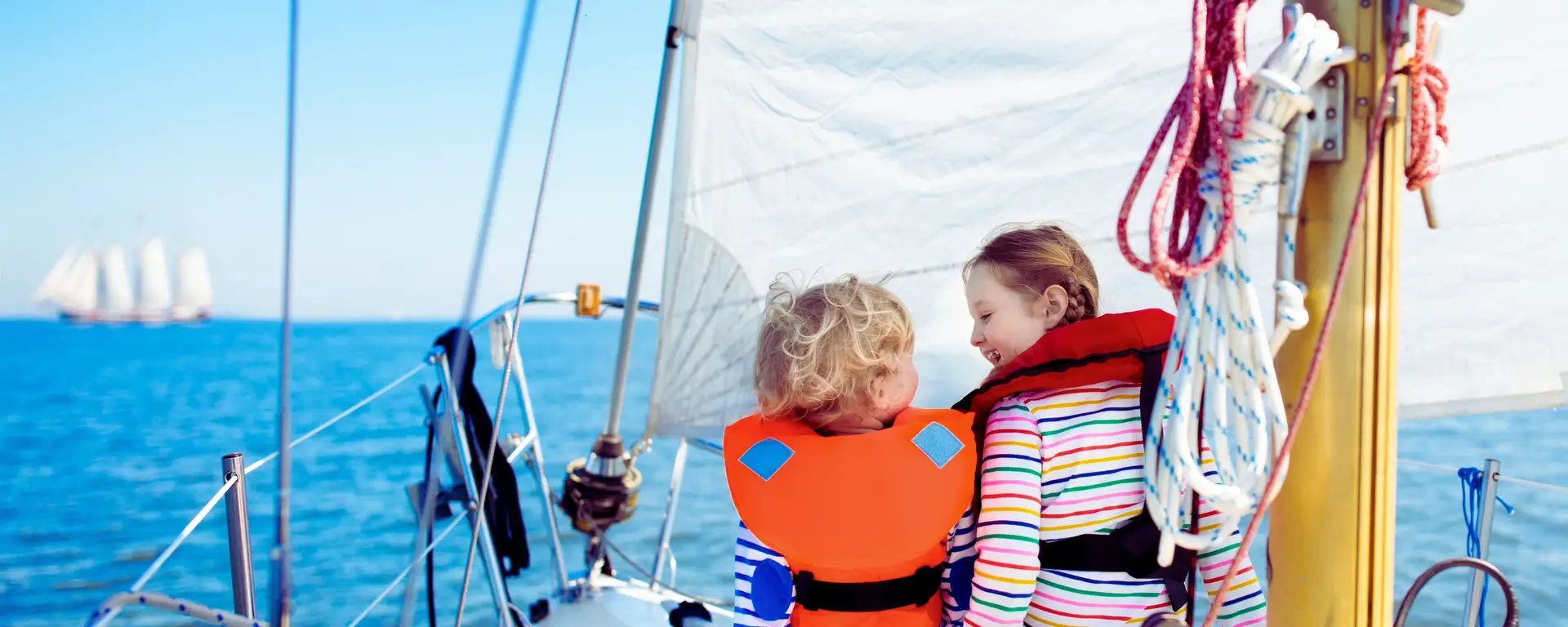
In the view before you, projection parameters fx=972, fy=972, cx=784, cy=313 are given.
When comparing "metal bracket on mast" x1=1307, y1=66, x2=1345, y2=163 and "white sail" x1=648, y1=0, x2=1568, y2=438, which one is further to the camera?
"white sail" x1=648, y1=0, x2=1568, y2=438

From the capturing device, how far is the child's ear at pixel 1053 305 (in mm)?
1207

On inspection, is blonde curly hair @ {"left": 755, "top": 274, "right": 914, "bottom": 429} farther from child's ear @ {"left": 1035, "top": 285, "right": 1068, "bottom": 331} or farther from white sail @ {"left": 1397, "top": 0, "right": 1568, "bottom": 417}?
white sail @ {"left": 1397, "top": 0, "right": 1568, "bottom": 417}

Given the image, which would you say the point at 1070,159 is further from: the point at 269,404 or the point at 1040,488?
the point at 269,404

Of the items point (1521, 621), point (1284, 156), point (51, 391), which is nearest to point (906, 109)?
point (1284, 156)

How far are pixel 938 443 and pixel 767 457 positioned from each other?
0.20 metres

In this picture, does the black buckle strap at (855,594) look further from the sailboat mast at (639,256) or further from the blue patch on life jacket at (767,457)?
the sailboat mast at (639,256)

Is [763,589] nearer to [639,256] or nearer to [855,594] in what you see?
[855,594]

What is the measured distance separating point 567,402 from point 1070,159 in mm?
20035

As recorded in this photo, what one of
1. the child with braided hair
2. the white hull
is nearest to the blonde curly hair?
the child with braided hair

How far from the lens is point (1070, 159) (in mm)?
1795

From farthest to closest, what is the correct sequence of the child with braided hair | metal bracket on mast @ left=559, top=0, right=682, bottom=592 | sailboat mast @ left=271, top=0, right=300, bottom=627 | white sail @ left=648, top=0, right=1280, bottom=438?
metal bracket on mast @ left=559, top=0, right=682, bottom=592, white sail @ left=648, top=0, right=1280, bottom=438, the child with braided hair, sailboat mast @ left=271, top=0, right=300, bottom=627

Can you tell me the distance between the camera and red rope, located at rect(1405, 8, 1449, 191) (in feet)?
2.62

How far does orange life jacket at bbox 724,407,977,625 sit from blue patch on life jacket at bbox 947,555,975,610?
6 centimetres

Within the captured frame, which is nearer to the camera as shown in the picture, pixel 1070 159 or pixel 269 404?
pixel 1070 159
